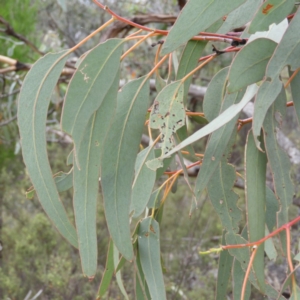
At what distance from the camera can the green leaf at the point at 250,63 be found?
561 mm

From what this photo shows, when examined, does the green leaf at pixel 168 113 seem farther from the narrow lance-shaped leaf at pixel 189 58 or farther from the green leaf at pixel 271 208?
the green leaf at pixel 271 208

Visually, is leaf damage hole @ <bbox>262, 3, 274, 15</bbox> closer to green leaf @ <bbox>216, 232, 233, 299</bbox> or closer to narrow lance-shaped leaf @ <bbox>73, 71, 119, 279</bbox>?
narrow lance-shaped leaf @ <bbox>73, 71, 119, 279</bbox>

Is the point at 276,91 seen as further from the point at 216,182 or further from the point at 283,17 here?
the point at 216,182

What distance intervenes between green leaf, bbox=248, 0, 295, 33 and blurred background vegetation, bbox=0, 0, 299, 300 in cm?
127

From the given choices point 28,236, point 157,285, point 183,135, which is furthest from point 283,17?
point 28,236

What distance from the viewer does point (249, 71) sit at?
57 centimetres

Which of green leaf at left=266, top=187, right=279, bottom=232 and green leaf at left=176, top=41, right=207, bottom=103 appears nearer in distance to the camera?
green leaf at left=176, top=41, right=207, bottom=103

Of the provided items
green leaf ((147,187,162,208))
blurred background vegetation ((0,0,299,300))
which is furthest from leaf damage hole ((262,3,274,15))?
blurred background vegetation ((0,0,299,300))

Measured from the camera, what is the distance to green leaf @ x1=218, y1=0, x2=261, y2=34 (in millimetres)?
750

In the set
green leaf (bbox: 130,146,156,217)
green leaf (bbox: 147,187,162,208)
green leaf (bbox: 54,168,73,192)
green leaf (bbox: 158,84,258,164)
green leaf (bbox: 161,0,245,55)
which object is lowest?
green leaf (bbox: 147,187,162,208)

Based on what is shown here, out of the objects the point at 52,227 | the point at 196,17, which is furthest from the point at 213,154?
the point at 52,227

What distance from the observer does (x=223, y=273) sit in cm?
88

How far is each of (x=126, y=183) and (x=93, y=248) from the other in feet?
0.35

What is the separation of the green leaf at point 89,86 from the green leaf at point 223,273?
416mm
